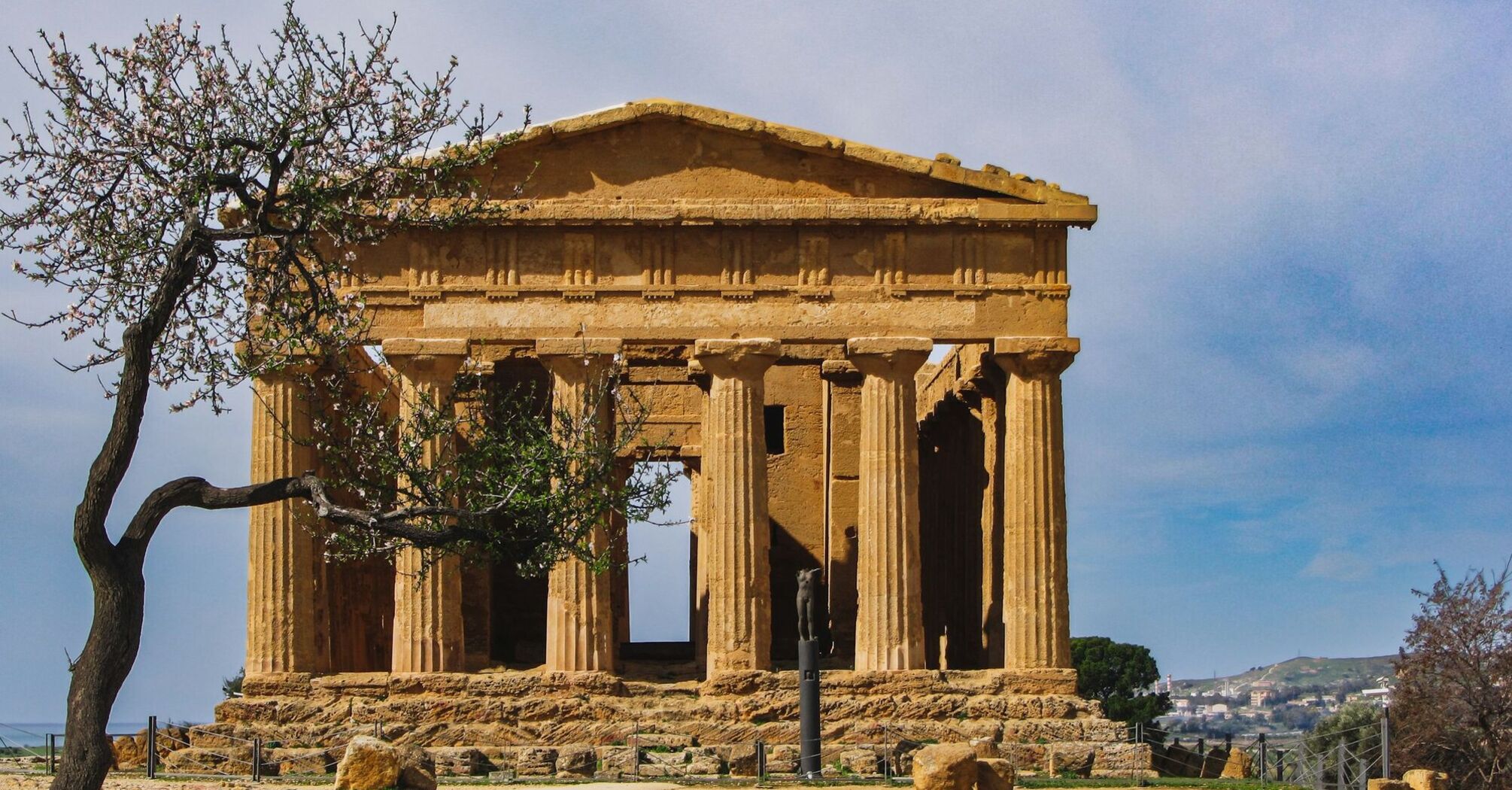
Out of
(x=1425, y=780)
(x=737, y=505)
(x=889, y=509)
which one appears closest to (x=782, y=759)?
(x=737, y=505)

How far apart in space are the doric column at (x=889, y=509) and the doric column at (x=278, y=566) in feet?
29.2

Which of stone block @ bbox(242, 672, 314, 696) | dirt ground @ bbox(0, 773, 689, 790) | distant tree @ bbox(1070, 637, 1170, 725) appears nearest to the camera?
dirt ground @ bbox(0, 773, 689, 790)

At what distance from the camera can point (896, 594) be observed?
125ft

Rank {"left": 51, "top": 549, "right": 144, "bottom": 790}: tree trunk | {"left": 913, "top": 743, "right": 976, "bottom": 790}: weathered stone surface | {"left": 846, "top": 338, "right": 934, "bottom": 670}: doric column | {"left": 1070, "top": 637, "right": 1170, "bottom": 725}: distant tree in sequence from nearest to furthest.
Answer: {"left": 51, "top": 549, "right": 144, "bottom": 790}: tree trunk
{"left": 913, "top": 743, "right": 976, "bottom": 790}: weathered stone surface
{"left": 846, "top": 338, "right": 934, "bottom": 670}: doric column
{"left": 1070, "top": 637, "right": 1170, "bottom": 725}: distant tree

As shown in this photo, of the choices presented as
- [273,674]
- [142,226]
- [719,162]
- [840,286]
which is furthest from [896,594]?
[142,226]

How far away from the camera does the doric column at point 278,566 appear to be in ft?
126

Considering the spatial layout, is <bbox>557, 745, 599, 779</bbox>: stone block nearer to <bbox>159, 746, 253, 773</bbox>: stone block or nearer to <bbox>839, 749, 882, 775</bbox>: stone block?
<bbox>839, 749, 882, 775</bbox>: stone block

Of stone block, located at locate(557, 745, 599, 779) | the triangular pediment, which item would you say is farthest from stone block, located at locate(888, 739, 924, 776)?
the triangular pediment

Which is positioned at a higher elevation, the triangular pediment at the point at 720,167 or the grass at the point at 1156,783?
the triangular pediment at the point at 720,167

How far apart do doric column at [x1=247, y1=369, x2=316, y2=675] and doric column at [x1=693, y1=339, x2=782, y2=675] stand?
21.3ft

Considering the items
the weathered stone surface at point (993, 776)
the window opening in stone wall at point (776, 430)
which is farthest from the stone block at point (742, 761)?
the window opening in stone wall at point (776, 430)

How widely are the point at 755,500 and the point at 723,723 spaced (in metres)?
3.88

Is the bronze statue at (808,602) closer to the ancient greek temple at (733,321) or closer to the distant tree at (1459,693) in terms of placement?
the ancient greek temple at (733,321)

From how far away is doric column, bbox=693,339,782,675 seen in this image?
38.1 meters
